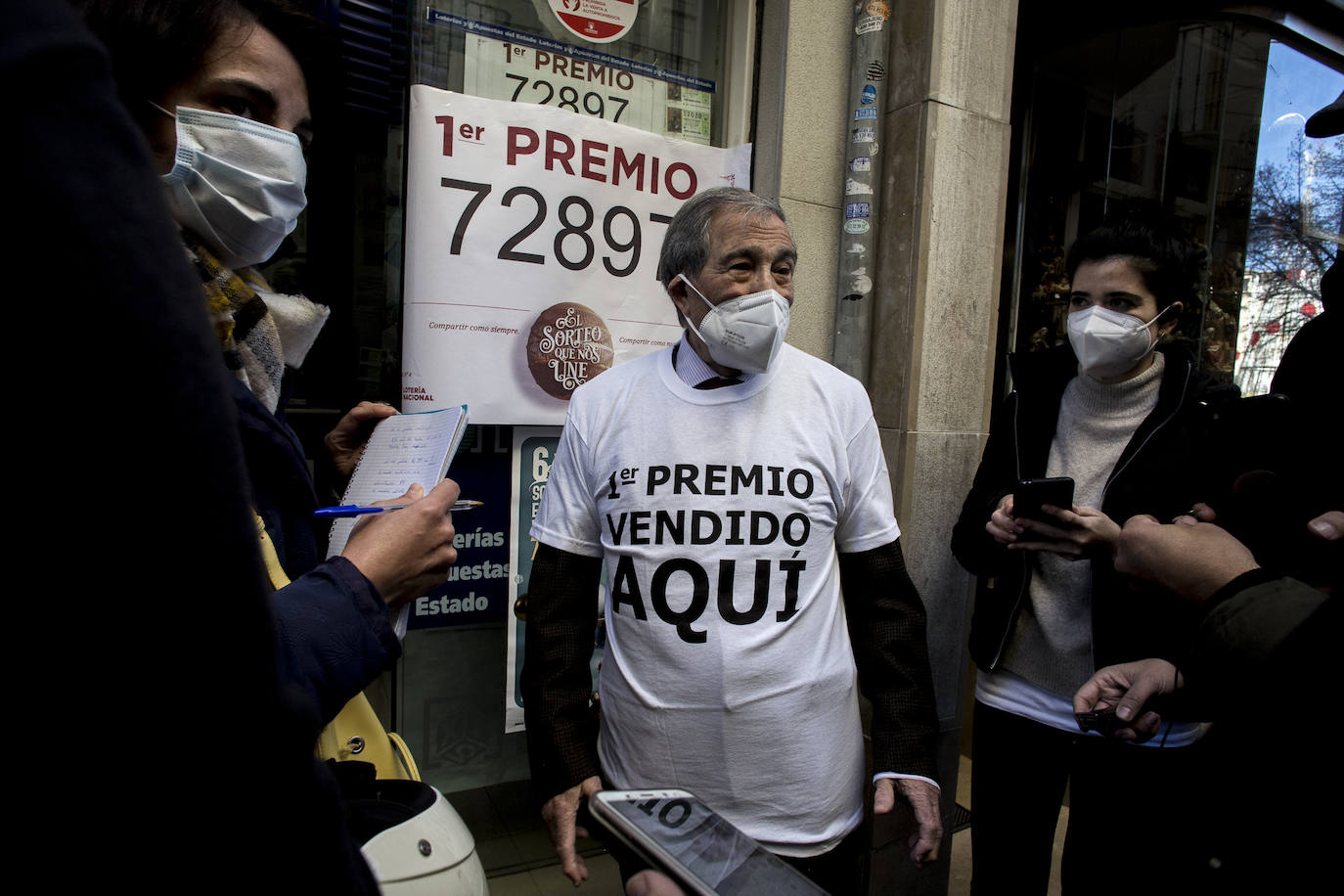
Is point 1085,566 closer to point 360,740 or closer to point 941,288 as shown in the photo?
point 941,288

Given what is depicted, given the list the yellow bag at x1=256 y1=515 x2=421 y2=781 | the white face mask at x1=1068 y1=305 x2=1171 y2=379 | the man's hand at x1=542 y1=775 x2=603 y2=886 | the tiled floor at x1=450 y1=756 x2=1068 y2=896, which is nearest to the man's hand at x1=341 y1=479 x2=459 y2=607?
the yellow bag at x1=256 y1=515 x2=421 y2=781

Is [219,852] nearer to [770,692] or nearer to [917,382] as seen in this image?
[770,692]

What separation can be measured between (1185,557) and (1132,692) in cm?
73

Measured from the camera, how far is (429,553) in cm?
130

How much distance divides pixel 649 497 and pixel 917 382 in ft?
5.20

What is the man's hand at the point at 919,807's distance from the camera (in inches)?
72.6

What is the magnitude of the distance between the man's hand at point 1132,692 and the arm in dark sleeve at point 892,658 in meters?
0.42

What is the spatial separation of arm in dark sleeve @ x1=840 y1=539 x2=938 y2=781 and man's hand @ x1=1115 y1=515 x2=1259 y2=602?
539 mm

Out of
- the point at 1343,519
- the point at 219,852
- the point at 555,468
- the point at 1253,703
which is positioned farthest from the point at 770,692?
the point at 219,852

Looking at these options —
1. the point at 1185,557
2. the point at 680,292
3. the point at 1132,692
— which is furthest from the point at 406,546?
the point at 1132,692

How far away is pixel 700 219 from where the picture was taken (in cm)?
204

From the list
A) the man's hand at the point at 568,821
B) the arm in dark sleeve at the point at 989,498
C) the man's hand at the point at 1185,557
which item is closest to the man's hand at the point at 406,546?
the man's hand at the point at 568,821

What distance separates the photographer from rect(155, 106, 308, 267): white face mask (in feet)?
4.60

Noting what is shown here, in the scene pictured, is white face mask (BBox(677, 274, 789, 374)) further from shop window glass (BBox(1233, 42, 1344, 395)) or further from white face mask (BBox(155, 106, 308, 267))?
shop window glass (BBox(1233, 42, 1344, 395))
